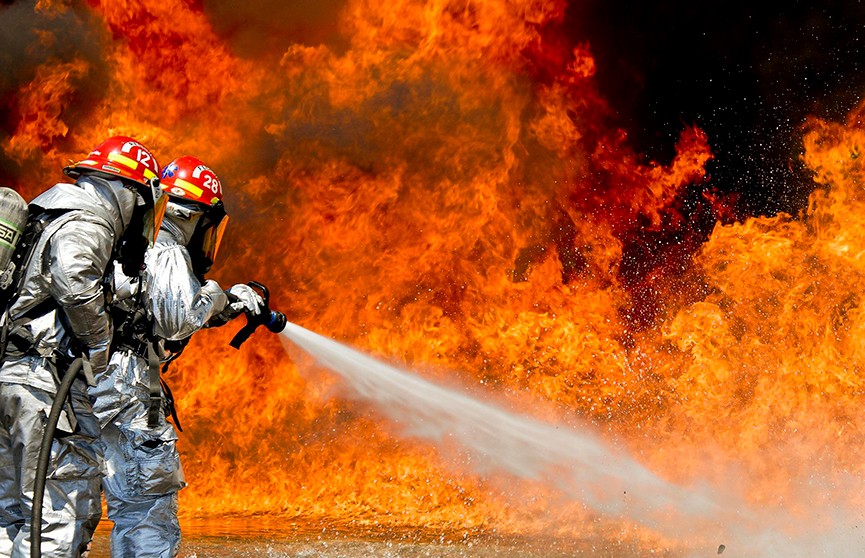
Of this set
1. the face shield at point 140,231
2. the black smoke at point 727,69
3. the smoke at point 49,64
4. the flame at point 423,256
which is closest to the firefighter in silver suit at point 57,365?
the face shield at point 140,231

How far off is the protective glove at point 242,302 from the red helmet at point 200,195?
1.41 ft

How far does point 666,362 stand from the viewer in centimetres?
901

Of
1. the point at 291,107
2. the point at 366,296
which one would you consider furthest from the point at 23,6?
the point at 366,296

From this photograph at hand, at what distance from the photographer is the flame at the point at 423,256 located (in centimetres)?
843

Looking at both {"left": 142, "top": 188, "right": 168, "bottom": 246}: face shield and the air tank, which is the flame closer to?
{"left": 142, "top": 188, "right": 168, "bottom": 246}: face shield

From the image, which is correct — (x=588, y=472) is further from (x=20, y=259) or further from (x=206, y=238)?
(x=20, y=259)

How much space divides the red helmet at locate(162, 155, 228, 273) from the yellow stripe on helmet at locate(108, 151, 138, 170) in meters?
0.45

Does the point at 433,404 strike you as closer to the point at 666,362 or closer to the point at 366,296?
the point at 366,296

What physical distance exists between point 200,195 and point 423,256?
4672 millimetres

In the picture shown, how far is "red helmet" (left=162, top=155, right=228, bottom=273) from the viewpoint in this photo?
15.2 feet

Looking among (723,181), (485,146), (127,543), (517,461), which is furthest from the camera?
(723,181)

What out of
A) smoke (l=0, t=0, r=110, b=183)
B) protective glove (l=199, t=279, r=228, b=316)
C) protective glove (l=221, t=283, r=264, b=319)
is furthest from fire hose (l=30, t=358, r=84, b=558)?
smoke (l=0, t=0, r=110, b=183)

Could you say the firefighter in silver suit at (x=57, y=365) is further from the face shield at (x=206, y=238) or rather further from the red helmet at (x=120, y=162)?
the face shield at (x=206, y=238)

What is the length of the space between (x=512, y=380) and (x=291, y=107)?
3.82 m
